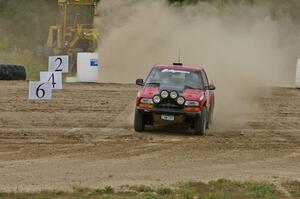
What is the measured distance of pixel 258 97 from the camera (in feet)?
86.9

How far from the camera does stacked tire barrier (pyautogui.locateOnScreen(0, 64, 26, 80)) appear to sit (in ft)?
93.4

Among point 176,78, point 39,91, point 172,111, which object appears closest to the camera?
point 172,111

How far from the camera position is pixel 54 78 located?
818 inches

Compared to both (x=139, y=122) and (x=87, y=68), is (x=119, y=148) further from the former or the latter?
(x=87, y=68)

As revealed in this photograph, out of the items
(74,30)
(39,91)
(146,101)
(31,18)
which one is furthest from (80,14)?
(146,101)

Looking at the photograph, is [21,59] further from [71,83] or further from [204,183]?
[204,183]

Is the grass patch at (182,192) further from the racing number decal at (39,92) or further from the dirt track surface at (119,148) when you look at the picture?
the racing number decal at (39,92)

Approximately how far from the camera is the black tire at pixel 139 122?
17.0 metres

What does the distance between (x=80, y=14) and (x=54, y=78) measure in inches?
750

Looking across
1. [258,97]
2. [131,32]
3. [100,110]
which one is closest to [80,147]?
[100,110]

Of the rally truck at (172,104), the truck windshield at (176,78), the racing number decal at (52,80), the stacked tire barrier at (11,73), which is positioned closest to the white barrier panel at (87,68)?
the stacked tire barrier at (11,73)

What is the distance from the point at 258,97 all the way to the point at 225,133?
29.4ft

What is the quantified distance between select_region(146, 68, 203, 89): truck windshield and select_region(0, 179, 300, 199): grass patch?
6672 millimetres

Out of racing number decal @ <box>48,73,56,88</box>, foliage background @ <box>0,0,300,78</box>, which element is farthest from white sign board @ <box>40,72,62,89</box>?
foliage background @ <box>0,0,300,78</box>
